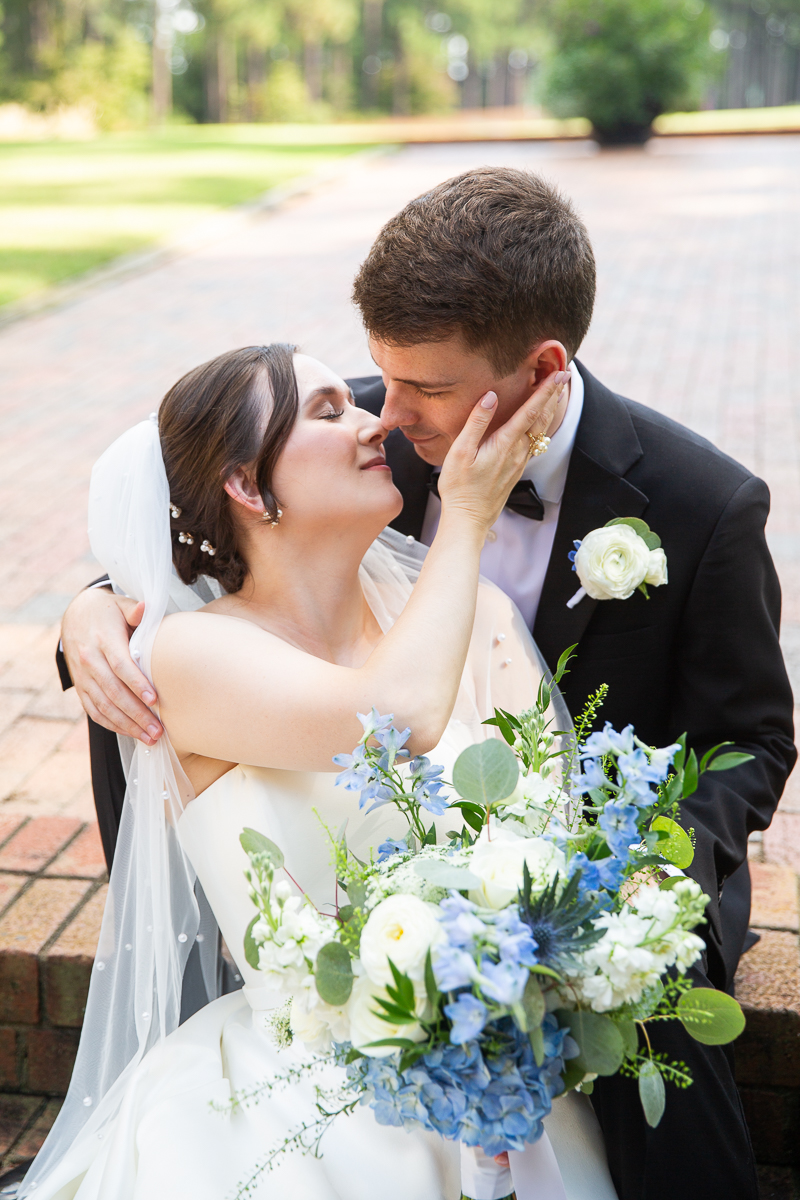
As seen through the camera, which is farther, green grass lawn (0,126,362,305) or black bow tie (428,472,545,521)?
green grass lawn (0,126,362,305)

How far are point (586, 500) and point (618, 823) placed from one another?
1.34 meters

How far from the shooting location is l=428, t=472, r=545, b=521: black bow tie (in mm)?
2656

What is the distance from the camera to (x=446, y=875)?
1.41 metres

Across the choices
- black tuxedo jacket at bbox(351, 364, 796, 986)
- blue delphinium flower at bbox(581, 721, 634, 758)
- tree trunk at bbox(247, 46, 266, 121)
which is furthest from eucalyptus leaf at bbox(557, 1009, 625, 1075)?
tree trunk at bbox(247, 46, 266, 121)

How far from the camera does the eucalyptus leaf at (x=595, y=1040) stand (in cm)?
141

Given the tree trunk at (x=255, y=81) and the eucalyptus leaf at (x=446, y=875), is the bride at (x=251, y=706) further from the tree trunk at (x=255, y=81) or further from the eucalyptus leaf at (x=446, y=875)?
the tree trunk at (x=255, y=81)

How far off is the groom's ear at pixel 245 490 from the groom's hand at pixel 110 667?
0.33 metres

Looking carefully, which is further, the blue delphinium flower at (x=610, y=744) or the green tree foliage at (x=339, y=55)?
the green tree foliage at (x=339, y=55)

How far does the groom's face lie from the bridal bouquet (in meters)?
1.11

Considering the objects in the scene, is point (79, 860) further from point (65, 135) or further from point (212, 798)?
point (65, 135)

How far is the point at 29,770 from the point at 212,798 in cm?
182

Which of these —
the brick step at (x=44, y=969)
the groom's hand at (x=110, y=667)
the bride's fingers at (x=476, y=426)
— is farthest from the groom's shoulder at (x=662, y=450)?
the brick step at (x=44, y=969)

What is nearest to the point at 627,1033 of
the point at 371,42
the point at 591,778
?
the point at 591,778

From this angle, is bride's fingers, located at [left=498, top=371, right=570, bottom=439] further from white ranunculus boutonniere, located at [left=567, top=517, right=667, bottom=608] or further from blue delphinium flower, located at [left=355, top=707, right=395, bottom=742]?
blue delphinium flower, located at [left=355, top=707, right=395, bottom=742]
